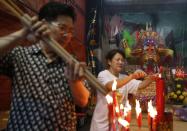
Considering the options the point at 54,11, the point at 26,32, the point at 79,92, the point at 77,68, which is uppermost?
the point at 54,11

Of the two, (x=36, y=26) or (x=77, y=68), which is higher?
(x=36, y=26)

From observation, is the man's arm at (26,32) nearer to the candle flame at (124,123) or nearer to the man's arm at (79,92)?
the man's arm at (79,92)

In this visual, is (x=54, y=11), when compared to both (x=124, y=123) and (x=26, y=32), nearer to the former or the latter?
(x=26, y=32)

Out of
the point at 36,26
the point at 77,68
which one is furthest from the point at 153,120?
the point at 36,26

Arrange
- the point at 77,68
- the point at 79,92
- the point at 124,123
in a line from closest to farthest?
the point at 77,68 → the point at 124,123 → the point at 79,92

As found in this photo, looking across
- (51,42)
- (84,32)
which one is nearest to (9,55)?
(51,42)

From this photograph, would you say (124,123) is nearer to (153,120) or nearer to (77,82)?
(153,120)

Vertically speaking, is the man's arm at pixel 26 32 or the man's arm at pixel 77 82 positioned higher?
the man's arm at pixel 26 32

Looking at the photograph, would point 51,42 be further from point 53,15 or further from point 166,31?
point 166,31

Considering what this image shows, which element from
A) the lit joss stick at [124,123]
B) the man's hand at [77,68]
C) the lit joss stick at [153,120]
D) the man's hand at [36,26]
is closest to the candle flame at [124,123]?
the lit joss stick at [124,123]

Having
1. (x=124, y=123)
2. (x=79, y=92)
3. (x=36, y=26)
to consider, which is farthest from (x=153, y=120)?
(x=36, y=26)

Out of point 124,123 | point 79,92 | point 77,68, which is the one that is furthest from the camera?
point 79,92

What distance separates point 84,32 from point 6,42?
22.0 feet

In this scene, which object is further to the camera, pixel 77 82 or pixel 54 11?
pixel 54 11
